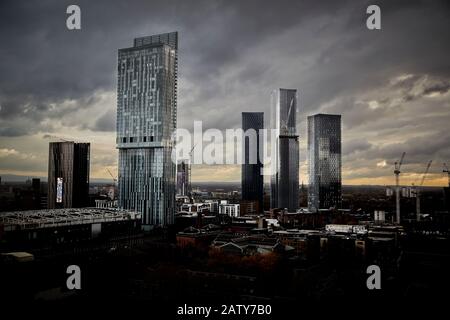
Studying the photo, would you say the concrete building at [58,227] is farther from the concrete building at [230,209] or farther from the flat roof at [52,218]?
the concrete building at [230,209]

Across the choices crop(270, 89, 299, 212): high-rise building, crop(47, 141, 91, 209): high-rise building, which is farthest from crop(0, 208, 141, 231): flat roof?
crop(270, 89, 299, 212): high-rise building

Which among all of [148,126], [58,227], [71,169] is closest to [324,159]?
[71,169]

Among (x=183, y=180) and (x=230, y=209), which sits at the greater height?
(x=183, y=180)

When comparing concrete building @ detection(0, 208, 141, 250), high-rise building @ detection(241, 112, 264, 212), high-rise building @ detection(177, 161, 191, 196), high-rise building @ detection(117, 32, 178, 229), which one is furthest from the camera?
high-rise building @ detection(241, 112, 264, 212)

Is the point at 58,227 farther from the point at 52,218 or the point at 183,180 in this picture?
the point at 183,180

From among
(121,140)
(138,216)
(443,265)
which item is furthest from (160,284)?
(121,140)

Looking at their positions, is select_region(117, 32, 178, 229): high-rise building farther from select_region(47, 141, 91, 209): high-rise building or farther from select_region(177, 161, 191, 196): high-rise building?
select_region(177, 161, 191, 196): high-rise building
